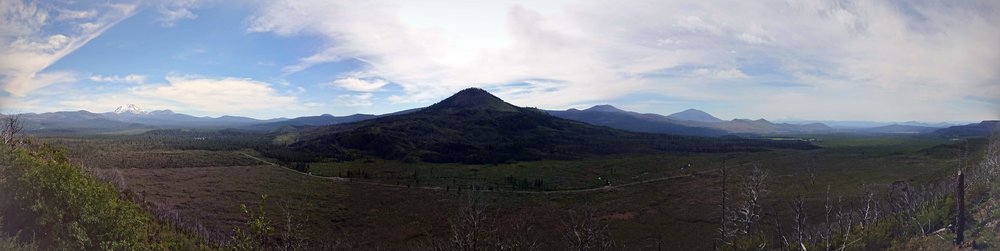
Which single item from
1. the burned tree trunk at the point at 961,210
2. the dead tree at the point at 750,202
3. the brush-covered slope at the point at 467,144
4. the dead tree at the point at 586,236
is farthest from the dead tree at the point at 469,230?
the brush-covered slope at the point at 467,144

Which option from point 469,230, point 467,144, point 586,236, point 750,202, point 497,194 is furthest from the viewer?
point 467,144

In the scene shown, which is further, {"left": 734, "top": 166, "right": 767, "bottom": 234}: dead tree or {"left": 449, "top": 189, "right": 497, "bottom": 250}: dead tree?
{"left": 734, "top": 166, "right": 767, "bottom": 234}: dead tree

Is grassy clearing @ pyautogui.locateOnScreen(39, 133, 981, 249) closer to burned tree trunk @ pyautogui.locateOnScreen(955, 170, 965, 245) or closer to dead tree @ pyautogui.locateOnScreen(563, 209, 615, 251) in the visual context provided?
dead tree @ pyautogui.locateOnScreen(563, 209, 615, 251)

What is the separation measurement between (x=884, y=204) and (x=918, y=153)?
74546mm

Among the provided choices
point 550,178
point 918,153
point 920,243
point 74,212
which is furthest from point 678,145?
point 74,212

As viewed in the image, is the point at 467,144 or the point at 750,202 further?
the point at 467,144

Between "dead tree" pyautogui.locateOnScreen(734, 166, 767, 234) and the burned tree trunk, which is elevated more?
the burned tree trunk

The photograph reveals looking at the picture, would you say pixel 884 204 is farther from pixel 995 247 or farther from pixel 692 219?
pixel 995 247

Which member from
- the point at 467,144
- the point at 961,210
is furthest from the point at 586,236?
the point at 467,144

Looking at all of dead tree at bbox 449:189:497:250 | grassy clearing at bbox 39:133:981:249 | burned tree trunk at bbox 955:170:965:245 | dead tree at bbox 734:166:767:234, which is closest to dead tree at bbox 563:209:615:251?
dead tree at bbox 449:189:497:250

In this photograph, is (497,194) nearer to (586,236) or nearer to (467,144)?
(586,236)

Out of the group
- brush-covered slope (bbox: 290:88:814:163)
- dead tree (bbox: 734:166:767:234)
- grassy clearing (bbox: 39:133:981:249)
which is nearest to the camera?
dead tree (bbox: 734:166:767:234)

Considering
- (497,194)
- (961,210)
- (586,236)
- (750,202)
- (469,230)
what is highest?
(961,210)

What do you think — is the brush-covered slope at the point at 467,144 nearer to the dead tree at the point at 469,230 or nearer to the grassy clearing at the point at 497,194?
the grassy clearing at the point at 497,194
